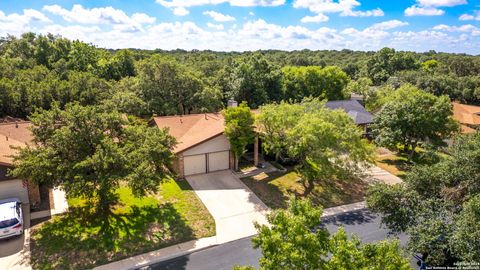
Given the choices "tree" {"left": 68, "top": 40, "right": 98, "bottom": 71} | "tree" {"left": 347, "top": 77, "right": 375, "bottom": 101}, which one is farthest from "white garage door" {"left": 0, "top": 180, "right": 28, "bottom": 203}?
"tree" {"left": 347, "top": 77, "right": 375, "bottom": 101}

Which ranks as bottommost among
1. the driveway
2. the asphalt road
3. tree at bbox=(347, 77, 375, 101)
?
the asphalt road

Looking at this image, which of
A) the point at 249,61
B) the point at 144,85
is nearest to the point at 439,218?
the point at 144,85

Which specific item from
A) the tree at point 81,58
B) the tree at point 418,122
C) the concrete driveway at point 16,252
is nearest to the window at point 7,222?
the concrete driveway at point 16,252

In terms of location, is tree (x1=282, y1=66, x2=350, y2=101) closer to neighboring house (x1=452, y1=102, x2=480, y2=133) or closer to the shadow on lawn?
neighboring house (x1=452, y1=102, x2=480, y2=133)

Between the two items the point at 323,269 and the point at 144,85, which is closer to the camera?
the point at 323,269

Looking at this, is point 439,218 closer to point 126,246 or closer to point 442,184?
A: point 442,184

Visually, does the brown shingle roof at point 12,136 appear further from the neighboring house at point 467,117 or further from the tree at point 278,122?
the neighboring house at point 467,117
